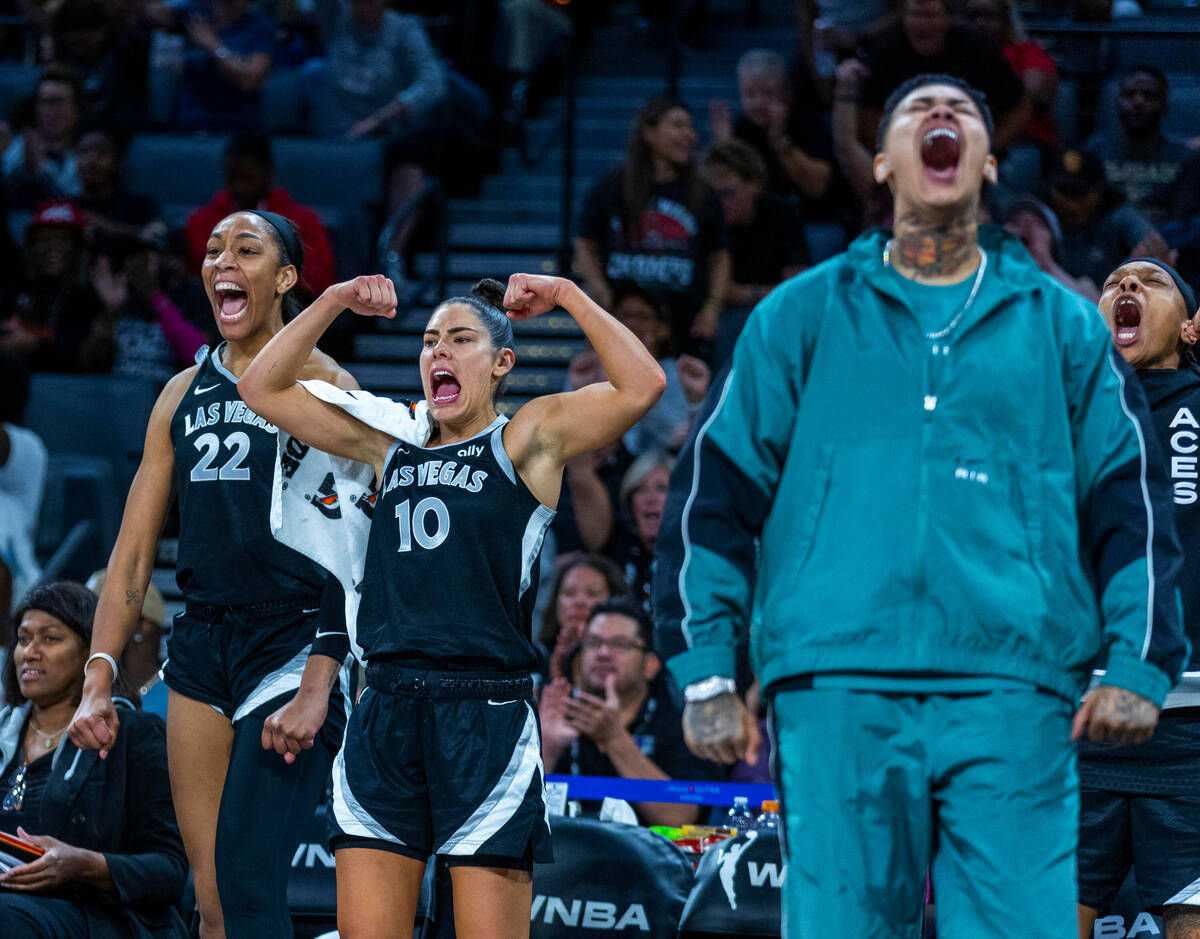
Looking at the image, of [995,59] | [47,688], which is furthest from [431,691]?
[995,59]

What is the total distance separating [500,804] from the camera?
3.54 meters

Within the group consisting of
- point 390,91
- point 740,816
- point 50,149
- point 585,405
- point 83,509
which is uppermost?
point 390,91

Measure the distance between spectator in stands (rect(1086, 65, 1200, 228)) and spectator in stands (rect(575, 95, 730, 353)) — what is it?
1.70 metres

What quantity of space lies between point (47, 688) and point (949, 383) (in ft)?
9.82

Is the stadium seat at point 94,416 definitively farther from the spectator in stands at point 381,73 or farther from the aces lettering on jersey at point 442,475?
the aces lettering on jersey at point 442,475

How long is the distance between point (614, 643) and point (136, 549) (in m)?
1.97

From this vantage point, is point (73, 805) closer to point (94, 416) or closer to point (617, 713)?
point (617, 713)

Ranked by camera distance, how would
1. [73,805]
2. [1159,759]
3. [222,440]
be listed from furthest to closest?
[73,805]
[222,440]
[1159,759]

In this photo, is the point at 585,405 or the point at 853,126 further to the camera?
the point at 853,126

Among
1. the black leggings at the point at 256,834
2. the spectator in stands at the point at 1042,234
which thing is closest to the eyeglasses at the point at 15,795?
the black leggings at the point at 256,834

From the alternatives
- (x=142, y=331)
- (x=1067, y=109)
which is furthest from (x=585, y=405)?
(x=1067, y=109)

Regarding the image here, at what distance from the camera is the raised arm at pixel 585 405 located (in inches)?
146

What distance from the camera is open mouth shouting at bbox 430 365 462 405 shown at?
376 cm

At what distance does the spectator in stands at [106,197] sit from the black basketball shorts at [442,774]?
5301 mm
